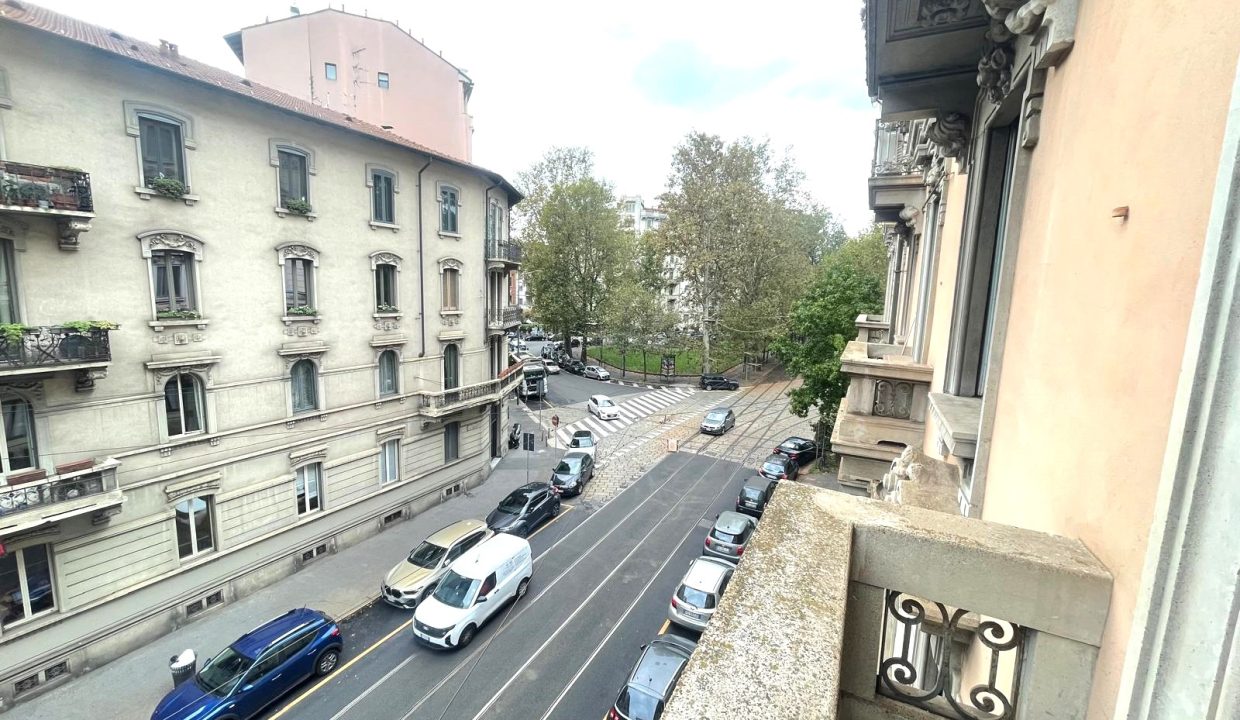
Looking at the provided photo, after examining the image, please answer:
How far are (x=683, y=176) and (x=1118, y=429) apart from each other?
39.1 meters

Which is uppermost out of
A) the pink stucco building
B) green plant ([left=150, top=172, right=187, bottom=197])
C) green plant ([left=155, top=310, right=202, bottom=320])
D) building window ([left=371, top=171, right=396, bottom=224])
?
the pink stucco building

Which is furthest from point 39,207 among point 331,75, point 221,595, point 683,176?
point 683,176

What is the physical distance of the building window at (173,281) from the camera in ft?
39.2

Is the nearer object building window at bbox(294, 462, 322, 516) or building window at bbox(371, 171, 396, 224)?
building window at bbox(294, 462, 322, 516)

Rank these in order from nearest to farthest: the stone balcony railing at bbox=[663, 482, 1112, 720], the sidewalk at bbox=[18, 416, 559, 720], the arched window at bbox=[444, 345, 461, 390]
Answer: the stone balcony railing at bbox=[663, 482, 1112, 720], the sidewalk at bbox=[18, 416, 559, 720], the arched window at bbox=[444, 345, 461, 390]

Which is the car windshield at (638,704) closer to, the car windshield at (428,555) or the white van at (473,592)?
the white van at (473,592)

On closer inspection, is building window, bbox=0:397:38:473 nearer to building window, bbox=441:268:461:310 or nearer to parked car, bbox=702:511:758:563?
building window, bbox=441:268:461:310

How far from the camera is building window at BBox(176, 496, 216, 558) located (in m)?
12.7

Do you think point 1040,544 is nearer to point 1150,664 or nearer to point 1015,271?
point 1150,664

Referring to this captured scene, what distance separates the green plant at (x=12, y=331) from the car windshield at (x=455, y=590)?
9.33m

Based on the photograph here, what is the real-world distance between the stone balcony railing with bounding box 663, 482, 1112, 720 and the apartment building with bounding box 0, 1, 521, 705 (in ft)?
43.9

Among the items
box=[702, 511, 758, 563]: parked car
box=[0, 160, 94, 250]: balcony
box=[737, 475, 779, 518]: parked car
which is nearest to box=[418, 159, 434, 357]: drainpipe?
box=[0, 160, 94, 250]: balcony

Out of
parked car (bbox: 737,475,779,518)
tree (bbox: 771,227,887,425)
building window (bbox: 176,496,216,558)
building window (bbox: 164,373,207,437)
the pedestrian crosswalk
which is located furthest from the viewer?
the pedestrian crosswalk

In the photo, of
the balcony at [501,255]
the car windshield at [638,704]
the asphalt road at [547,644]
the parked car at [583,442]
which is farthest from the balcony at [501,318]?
the car windshield at [638,704]
